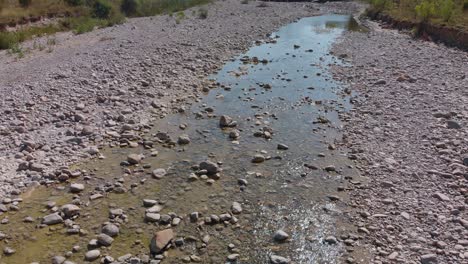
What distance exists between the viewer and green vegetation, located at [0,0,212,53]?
1150 inches

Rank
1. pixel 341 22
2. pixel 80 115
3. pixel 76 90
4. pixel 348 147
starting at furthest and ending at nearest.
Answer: pixel 341 22 < pixel 76 90 < pixel 80 115 < pixel 348 147

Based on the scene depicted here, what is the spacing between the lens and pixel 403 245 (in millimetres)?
7652

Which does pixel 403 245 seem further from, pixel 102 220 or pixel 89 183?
pixel 89 183

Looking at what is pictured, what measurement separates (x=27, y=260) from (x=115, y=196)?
7.88 feet

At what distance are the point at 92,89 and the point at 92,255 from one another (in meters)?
9.10

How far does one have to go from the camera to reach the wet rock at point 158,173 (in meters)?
10.2

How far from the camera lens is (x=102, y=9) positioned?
123ft

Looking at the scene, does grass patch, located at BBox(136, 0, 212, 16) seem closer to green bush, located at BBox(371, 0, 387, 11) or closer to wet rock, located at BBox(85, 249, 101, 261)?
green bush, located at BBox(371, 0, 387, 11)

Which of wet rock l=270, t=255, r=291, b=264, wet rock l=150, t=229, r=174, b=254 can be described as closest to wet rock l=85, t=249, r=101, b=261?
wet rock l=150, t=229, r=174, b=254

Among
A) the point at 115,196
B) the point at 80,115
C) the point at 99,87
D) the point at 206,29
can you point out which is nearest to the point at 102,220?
the point at 115,196

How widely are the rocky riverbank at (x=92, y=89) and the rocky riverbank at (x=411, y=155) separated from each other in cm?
678

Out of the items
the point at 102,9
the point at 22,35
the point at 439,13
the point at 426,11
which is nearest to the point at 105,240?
the point at 22,35

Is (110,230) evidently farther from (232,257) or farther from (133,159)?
(133,159)

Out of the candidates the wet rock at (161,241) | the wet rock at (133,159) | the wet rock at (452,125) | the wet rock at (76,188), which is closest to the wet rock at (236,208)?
the wet rock at (161,241)
